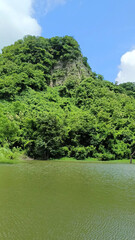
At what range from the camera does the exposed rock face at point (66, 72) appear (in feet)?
150

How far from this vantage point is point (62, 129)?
26125mm

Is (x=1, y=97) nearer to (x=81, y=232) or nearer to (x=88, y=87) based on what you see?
(x=88, y=87)

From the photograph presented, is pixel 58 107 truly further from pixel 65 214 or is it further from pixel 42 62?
pixel 65 214

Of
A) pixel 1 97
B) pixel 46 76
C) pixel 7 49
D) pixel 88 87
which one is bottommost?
pixel 1 97

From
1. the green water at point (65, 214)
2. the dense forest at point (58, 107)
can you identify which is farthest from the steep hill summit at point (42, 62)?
the green water at point (65, 214)

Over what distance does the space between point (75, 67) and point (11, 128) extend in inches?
1289

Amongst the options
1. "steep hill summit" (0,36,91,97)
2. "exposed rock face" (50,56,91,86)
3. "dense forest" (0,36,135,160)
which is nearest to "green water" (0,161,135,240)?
"dense forest" (0,36,135,160)

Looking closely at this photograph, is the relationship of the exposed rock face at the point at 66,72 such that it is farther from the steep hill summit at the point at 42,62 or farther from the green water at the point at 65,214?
the green water at the point at 65,214

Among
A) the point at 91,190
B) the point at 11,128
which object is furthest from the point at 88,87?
the point at 91,190

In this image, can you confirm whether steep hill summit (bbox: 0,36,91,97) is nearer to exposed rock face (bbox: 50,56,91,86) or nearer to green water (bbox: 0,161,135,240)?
exposed rock face (bbox: 50,56,91,86)

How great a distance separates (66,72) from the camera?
46781mm

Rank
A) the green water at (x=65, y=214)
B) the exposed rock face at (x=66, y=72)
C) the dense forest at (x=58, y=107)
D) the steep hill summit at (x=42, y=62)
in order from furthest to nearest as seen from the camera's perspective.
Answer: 1. the exposed rock face at (x=66, y=72)
2. the steep hill summit at (x=42, y=62)
3. the dense forest at (x=58, y=107)
4. the green water at (x=65, y=214)

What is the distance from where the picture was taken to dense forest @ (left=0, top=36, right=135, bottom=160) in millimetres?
24844

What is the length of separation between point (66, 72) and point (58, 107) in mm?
14226
